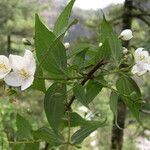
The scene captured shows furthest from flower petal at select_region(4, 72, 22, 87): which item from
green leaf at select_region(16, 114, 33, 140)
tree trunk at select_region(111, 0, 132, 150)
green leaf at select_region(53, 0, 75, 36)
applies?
tree trunk at select_region(111, 0, 132, 150)

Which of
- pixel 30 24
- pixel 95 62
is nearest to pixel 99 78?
pixel 95 62

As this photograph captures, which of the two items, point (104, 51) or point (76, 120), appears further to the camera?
point (76, 120)

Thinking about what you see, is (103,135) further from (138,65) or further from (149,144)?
(138,65)

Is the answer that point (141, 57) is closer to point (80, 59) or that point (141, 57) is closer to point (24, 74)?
point (80, 59)

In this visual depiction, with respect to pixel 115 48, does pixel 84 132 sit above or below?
below

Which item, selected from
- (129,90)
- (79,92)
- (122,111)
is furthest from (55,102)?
(122,111)

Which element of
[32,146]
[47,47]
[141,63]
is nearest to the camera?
[47,47]
